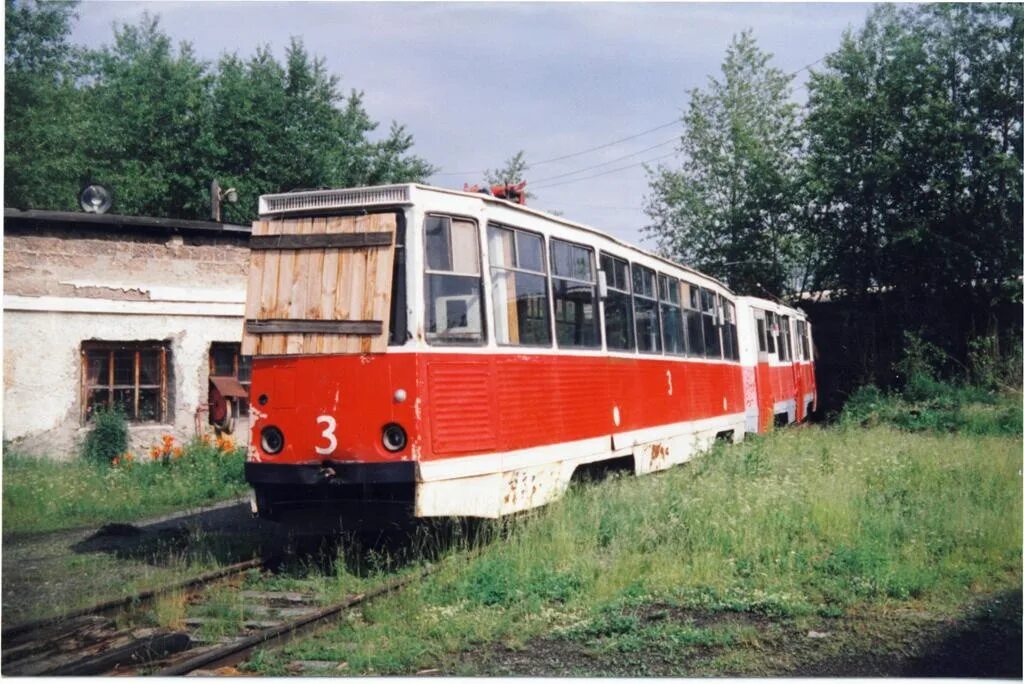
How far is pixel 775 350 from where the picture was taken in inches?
781

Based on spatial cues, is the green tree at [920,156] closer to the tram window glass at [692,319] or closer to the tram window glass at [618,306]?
the tram window glass at [692,319]

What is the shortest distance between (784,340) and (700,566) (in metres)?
15.1

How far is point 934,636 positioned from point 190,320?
12054 mm

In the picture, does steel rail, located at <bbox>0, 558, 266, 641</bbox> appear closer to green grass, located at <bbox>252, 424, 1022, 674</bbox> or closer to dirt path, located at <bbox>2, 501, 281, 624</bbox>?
dirt path, located at <bbox>2, 501, 281, 624</bbox>

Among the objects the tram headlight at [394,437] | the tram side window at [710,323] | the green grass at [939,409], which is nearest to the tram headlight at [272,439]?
the tram headlight at [394,437]

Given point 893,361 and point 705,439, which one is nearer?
point 705,439

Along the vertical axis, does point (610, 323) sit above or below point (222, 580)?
above

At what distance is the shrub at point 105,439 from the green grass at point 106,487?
19 cm

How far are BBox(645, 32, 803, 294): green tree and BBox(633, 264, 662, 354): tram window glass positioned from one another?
17.5 metres

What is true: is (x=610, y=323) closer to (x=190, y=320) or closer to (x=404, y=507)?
(x=404, y=507)

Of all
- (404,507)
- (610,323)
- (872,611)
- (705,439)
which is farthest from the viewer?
(705,439)

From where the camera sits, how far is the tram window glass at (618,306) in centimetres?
985

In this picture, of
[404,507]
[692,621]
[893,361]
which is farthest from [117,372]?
[893,361]

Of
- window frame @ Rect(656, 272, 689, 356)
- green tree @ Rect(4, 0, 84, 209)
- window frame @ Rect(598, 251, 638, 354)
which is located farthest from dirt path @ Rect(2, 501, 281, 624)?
window frame @ Rect(656, 272, 689, 356)
